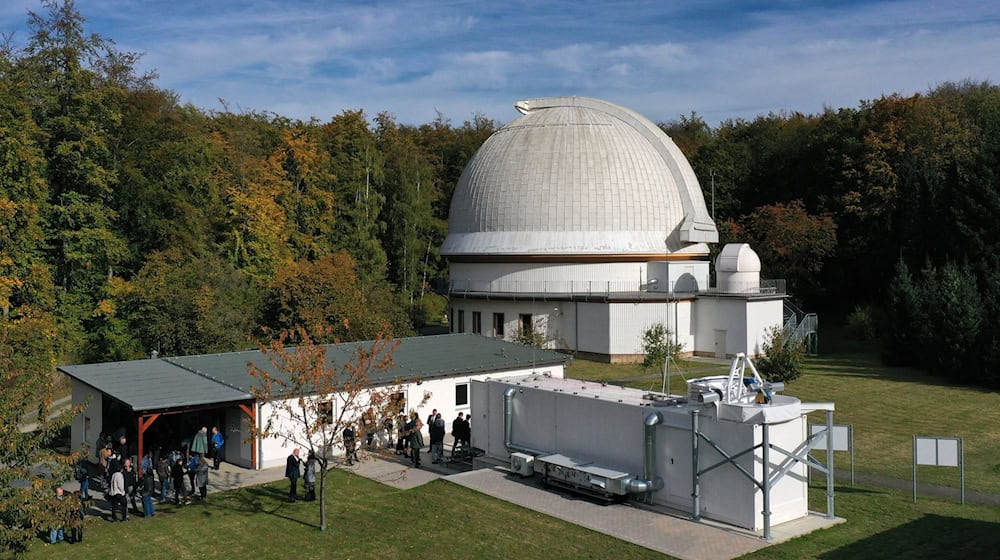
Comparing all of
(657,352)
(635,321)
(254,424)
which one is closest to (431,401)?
(254,424)

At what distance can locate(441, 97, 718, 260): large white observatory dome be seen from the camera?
47219 mm

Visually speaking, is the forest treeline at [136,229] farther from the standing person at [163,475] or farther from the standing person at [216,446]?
the standing person at [163,475]

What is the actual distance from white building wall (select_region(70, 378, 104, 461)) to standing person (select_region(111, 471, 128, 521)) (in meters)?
6.24

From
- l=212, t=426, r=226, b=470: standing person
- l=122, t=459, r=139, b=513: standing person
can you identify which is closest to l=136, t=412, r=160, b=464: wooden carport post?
l=122, t=459, r=139, b=513: standing person

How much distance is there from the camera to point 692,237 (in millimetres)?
48094

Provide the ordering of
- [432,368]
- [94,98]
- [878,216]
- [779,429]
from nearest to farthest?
[779,429], [432,368], [94,98], [878,216]

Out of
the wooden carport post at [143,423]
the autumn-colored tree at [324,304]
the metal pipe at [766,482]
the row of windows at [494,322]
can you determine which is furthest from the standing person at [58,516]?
the row of windows at [494,322]

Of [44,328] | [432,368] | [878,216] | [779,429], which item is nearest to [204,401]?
[432,368]

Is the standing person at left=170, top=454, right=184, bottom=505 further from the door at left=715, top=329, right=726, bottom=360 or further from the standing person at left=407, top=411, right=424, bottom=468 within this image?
the door at left=715, top=329, right=726, bottom=360

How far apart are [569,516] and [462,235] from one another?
1355 inches

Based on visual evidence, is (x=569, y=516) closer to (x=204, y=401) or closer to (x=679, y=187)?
(x=204, y=401)

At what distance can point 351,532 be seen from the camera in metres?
17.5

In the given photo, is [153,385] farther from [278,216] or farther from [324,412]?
[278,216]

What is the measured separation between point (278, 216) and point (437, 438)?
91.4 feet
